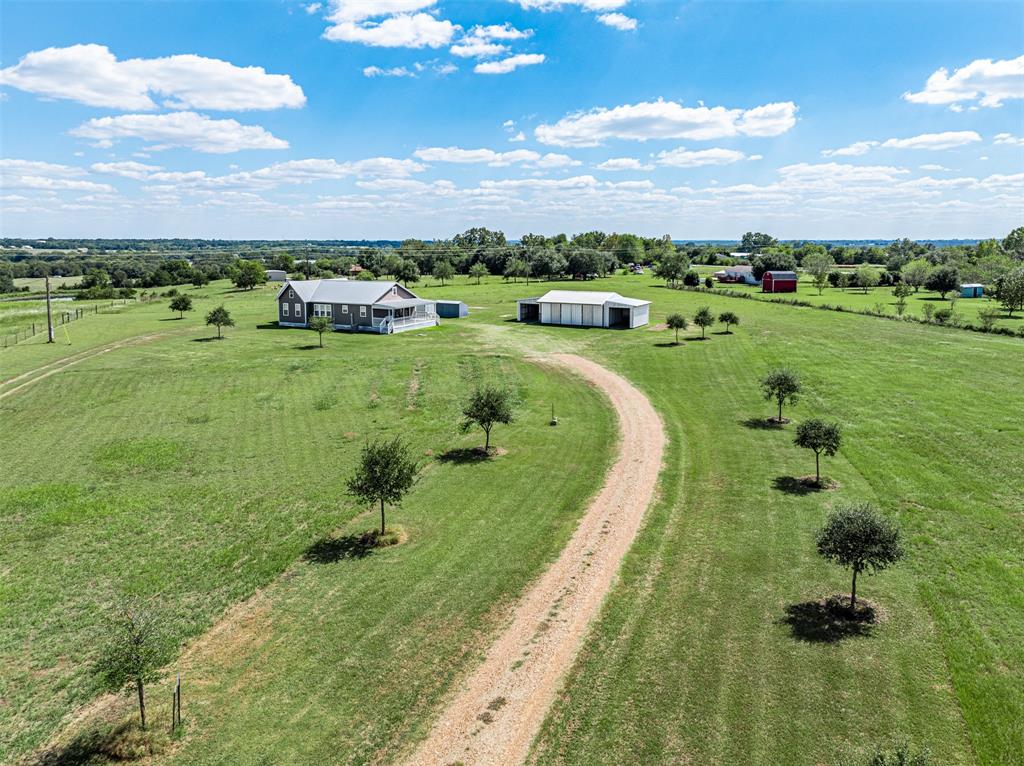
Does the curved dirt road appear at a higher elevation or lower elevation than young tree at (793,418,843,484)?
lower

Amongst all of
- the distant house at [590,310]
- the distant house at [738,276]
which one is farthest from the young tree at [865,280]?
the distant house at [590,310]

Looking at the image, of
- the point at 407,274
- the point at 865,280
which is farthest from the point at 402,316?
the point at 865,280

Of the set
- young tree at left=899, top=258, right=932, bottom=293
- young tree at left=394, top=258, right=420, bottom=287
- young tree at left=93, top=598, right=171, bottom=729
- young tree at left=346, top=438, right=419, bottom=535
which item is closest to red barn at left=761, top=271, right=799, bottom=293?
young tree at left=899, top=258, right=932, bottom=293

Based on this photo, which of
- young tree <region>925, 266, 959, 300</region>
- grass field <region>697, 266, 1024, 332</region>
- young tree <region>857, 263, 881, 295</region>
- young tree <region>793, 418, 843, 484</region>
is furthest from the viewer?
young tree <region>857, 263, 881, 295</region>

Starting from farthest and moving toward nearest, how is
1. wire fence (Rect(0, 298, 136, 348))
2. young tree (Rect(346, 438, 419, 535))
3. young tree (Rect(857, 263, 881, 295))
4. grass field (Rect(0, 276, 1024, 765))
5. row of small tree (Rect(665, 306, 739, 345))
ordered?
1. young tree (Rect(857, 263, 881, 295))
2. wire fence (Rect(0, 298, 136, 348))
3. row of small tree (Rect(665, 306, 739, 345))
4. young tree (Rect(346, 438, 419, 535))
5. grass field (Rect(0, 276, 1024, 765))

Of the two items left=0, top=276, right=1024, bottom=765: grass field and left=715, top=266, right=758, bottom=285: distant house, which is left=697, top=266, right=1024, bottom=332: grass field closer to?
left=715, top=266, right=758, bottom=285: distant house

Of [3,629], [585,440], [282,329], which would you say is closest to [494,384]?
[585,440]
